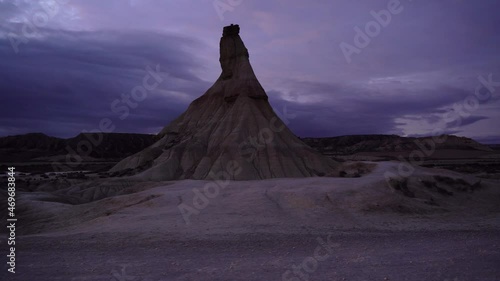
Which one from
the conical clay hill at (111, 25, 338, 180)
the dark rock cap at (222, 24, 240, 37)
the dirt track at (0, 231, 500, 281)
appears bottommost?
the dirt track at (0, 231, 500, 281)

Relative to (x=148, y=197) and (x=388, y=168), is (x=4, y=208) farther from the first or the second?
(x=388, y=168)

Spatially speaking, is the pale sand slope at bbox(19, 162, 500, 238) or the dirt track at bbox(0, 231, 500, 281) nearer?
the dirt track at bbox(0, 231, 500, 281)

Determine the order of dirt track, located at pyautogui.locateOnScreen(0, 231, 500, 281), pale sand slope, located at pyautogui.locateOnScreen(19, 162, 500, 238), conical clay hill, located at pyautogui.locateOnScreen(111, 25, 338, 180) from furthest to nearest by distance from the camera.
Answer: conical clay hill, located at pyautogui.locateOnScreen(111, 25, 338, 180) < pale sand slope, located at pyautogui.locateOnScreen(19, 162, 500, 238) < dirt track, located at pyautogui.locateOnScreen(0, 231, 500, 281)

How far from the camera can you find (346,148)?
129m

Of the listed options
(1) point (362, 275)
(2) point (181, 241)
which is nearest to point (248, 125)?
(2) point (181, 241)

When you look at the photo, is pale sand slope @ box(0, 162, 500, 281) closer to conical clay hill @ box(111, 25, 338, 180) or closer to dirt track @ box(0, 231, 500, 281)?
dirt track @ box(0, 231, 500, 281)

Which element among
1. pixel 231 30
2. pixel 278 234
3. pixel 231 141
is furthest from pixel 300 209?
pixel 231 30

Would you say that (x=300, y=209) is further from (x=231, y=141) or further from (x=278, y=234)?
(x=231, y=141)

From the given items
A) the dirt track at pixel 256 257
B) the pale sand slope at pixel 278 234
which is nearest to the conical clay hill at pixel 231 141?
the pale sand slope at pixel 278 234

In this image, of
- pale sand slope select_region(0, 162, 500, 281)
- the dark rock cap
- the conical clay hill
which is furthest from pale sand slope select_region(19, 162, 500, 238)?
the dark rock cap

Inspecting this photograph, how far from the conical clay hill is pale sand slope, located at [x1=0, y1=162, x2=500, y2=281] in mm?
16083

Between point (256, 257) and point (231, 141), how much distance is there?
30.2 metres

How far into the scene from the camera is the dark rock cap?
51.1 m

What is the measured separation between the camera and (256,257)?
31.5 ft
